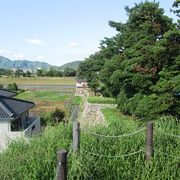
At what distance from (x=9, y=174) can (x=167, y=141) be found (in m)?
3.57

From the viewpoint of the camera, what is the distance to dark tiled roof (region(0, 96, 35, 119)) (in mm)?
18047

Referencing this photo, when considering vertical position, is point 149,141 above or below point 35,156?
above

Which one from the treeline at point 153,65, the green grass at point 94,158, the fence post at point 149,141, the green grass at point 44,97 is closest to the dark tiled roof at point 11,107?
the treeline at point 153,65

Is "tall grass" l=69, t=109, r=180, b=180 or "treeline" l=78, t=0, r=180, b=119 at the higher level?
"treeline" l=78, t=0, r=180, b=119

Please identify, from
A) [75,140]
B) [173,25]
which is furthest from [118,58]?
[75,140]

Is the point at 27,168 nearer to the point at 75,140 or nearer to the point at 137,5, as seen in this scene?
the point at 75,140

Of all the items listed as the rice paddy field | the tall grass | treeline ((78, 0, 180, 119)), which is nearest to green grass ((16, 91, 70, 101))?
the rice paddy field

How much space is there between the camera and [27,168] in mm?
7137

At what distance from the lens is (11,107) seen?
759 inches

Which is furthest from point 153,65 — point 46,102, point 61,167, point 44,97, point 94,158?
point 44,97

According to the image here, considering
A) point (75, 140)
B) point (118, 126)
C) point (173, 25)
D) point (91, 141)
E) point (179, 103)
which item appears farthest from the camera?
point (173, 25)

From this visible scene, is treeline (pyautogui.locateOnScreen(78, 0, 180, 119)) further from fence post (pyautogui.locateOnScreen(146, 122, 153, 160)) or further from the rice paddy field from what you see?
the rice paddy field

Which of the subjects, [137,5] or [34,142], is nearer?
[34,142]

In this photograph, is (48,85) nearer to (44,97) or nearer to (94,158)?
(44,97)
